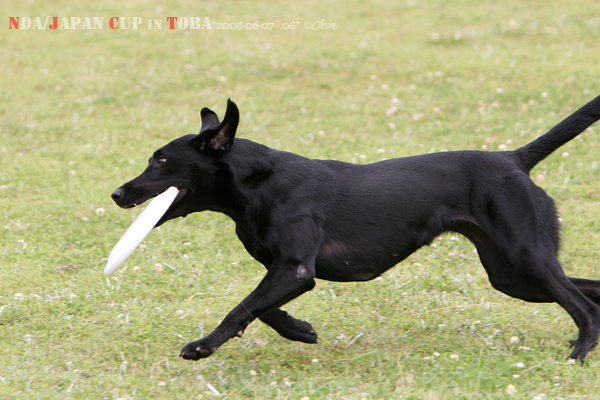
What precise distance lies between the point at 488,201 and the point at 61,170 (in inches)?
214

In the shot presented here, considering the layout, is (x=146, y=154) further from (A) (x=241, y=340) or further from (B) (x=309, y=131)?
(A) (x=241, y=340)

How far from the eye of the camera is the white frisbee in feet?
14.4

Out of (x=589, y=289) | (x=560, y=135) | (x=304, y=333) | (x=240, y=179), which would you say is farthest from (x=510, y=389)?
(x=240, y=179)

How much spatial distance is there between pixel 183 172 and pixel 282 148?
459 cm

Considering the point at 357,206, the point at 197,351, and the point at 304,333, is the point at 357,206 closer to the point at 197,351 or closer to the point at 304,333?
the point at 304,333

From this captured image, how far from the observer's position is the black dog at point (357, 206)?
14.6 ft

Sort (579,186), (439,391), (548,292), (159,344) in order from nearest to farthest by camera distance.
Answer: (439,391)
(548,292)
(159,344)
(579,186)

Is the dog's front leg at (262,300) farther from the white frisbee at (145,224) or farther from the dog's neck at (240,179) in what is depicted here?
the white frisbee at (145,224)

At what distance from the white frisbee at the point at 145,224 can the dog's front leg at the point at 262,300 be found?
27.5 inches

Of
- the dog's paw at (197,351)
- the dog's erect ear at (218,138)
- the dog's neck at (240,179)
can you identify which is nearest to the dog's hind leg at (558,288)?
the dog's neck at (240,179)

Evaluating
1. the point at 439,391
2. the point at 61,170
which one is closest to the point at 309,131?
the point at 61,170

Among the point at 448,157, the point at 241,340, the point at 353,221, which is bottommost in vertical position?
the point at 241,340

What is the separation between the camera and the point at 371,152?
8.65 m

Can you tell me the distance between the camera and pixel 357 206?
15.1ft
